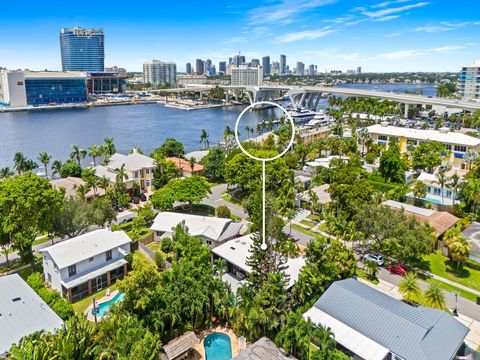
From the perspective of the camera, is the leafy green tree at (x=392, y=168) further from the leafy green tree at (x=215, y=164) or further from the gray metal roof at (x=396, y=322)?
the gray metal roof at (x=396, y=322)

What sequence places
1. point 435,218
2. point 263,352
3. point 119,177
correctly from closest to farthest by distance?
point 263,352
point 435,218
point 119,177

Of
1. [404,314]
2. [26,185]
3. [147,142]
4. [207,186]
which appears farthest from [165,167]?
[147,142]

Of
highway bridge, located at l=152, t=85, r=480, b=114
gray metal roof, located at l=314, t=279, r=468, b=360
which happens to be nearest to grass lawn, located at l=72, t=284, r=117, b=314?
gray metal roof, located at l=314, t=279, r=468, b=360

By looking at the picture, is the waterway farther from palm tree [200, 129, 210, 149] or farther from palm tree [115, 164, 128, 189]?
palm tree [115, 164, 128, 189]

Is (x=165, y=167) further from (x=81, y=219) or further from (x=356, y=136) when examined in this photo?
(x=356, y=136)

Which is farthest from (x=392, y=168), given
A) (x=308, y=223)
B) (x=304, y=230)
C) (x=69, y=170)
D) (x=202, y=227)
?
(x=69, y=170)

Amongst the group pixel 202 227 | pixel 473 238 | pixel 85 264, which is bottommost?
pixel 473 238

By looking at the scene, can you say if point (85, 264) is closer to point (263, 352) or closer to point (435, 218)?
point (263, 352)

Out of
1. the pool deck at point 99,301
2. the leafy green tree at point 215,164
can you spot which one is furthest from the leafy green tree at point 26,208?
the leafy green tree at point 215,164
